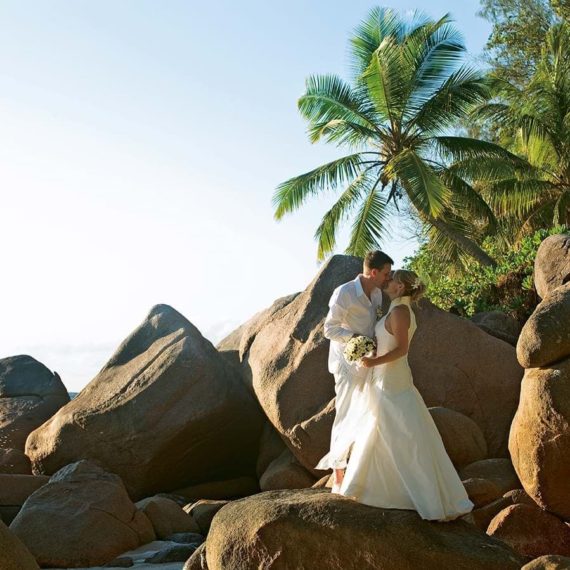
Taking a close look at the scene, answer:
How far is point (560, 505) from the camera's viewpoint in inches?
352

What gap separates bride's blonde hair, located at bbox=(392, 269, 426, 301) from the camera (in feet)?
24.0

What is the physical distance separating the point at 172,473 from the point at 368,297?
662cm

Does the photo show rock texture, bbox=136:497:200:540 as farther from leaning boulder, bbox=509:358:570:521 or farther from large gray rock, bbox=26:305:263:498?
leaning boulder, bbox=509:358:570:521

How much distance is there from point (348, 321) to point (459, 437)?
338 cm

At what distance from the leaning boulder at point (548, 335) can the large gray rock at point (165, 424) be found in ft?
17.6

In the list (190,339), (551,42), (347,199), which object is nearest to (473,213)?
(347,199)

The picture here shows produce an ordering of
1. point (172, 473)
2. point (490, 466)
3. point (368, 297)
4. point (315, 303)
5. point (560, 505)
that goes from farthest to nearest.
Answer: point (172, 473) < point (315, 303) < point (490, 466) < point (560, 505) < point (368, 297)

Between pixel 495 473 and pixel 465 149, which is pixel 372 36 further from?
pixel 495 473

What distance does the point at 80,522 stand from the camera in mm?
10484

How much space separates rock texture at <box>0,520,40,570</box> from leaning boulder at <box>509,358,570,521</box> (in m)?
4.87

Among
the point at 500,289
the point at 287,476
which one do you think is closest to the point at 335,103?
the point at 500,289

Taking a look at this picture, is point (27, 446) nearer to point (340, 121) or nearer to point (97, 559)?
point (97, 559)

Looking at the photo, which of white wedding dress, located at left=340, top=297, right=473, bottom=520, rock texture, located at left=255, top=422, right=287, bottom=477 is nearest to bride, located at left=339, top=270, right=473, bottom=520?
white wedding dress, located at left=340, top=297, right=473, bottom=520

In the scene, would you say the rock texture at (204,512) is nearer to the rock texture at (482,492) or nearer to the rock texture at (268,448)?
the rock texture at (268,448)
